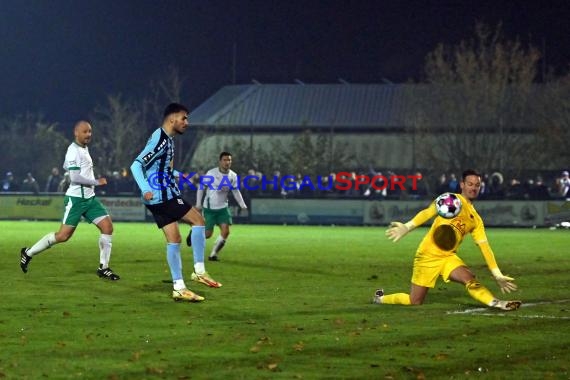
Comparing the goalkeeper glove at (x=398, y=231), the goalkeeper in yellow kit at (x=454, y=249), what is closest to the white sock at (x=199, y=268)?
the goalkeeper in yellow kit at (x=454, y=249)

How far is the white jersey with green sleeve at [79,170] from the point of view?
64.8 ft

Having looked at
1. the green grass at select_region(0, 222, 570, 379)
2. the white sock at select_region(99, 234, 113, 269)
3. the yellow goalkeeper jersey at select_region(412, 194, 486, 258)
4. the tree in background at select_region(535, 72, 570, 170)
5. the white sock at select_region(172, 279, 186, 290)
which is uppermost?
the tree in background at select_region(535, 72, 570, 170)

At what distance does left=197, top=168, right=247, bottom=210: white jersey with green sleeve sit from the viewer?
25812 millimetres

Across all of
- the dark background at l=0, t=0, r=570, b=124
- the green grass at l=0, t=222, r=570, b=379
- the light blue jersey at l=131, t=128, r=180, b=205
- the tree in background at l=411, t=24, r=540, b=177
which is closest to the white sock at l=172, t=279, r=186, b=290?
the green grass at l=0, t=222, r=570, b=379

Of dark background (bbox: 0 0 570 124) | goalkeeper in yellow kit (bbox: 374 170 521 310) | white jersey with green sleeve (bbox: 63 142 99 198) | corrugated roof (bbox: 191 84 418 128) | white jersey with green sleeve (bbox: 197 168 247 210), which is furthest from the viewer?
dark background (bbox: 0 0 570 124)

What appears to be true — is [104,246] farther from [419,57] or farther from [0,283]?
[419,57]

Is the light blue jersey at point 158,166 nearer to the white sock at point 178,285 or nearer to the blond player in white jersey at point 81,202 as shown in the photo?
the white sock at point 178,285

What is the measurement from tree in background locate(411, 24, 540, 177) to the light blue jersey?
5082cm

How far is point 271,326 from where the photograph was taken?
535 inches

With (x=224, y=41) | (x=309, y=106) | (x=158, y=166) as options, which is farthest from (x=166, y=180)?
(x=224, y=41)

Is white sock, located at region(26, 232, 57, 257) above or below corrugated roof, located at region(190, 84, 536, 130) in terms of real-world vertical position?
below

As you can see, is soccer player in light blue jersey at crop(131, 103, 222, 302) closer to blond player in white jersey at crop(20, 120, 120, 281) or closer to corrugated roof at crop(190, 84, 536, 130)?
blond player in white jersey at crop(20, 120, 120, 281)

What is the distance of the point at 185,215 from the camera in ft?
56.1

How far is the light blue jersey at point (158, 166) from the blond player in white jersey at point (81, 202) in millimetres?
3009
